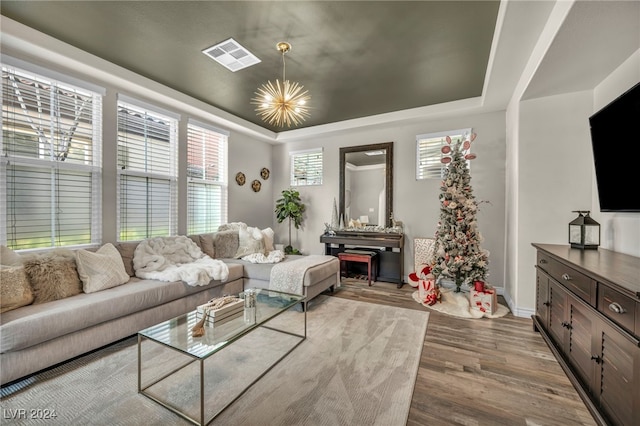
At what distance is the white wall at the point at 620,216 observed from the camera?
2.00 metres

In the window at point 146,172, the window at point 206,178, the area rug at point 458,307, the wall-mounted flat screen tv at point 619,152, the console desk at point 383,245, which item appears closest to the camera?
the wall-mounted flat screen tv at point 619,152

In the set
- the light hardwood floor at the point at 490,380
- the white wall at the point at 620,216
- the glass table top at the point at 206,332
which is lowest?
the light hardwood floor at the point at 490,380

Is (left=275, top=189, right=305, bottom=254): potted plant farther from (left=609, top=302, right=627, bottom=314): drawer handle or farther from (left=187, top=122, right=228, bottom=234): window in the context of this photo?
(left=609, top=302, right=627, bottom=314): drawer handle

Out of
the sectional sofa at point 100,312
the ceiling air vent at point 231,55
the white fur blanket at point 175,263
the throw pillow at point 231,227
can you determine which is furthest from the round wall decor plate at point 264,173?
the ceiling air vent at point 231,55

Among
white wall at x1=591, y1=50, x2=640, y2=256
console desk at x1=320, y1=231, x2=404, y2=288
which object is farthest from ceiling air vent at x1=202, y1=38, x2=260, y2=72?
white wall at x1=591, y1=50, x2=640, y2=256

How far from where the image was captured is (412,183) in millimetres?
4516

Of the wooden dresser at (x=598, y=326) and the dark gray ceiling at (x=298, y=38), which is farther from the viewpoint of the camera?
the dark gray ceiling at (x=298, y=38)

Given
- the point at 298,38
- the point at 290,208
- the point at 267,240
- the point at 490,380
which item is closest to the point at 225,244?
the point at 267,240

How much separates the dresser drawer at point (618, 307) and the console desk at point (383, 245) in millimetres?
2824

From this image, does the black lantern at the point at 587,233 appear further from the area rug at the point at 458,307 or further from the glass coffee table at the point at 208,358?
the glass coffee table at the point at 208,358

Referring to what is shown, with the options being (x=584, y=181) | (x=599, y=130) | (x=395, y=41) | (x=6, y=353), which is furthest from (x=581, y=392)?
(x=6, y=353)

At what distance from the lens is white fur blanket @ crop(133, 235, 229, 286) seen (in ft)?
9.43

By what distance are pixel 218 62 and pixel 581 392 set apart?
13.6ft

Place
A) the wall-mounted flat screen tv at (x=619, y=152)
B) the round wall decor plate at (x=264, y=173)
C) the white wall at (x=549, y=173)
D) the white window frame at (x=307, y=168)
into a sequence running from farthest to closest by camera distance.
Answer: the round wall decor plate at (x=264, y=173) < the white window frame at (x=307, y=168) < the white wall at (x=549, y=173) < the wall-mounted flat screen tv at (x=619, y=152)
